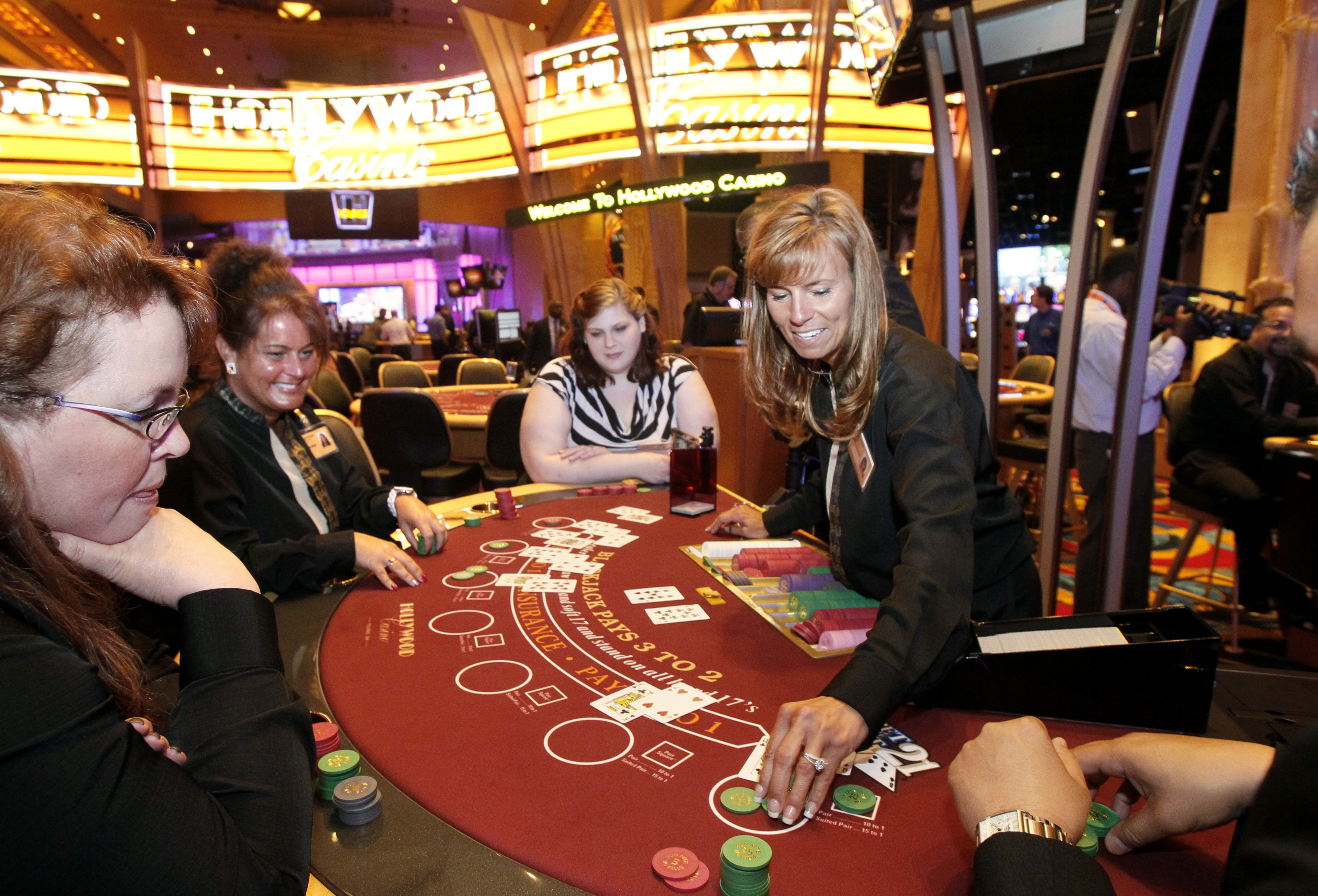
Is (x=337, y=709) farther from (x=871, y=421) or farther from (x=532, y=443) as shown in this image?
(x=532, y=443)

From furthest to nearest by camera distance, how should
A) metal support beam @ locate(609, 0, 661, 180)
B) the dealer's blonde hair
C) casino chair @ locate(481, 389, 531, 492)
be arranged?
metal support beam @ locate(609, 0, 661, 180) < casino chair @ locate(481, 389, 531, 492) < the dealer's blonde hair

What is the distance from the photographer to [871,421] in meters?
1.47

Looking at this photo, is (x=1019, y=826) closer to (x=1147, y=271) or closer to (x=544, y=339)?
(x=1147, y=271)

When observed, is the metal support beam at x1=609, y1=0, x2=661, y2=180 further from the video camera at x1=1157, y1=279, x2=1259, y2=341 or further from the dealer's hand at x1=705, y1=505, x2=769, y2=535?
the dealer's hand at x1=705, y1=505, x2=769, y2=535

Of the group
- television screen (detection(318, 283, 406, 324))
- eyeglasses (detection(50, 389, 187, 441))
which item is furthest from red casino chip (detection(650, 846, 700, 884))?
television screen (detection(318, 283, 406, 324))

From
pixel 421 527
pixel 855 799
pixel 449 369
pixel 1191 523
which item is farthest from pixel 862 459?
pixel 449 369

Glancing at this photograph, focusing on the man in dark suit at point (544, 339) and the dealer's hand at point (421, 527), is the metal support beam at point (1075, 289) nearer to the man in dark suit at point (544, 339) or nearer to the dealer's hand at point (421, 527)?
the dealer's hand at point (421, 527)

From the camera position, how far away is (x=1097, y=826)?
0.88 metres

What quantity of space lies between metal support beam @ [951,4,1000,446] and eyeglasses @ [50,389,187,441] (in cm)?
235

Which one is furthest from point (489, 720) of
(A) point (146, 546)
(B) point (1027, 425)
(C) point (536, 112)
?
(C) point (536, 112)

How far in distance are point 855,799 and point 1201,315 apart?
12.6ft

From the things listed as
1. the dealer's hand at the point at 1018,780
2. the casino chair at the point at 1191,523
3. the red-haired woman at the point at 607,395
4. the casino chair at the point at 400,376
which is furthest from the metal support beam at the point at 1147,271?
the casino chair at the point at 400,376

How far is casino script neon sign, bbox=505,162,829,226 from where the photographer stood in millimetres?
6105

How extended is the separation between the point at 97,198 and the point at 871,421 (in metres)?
1.26
